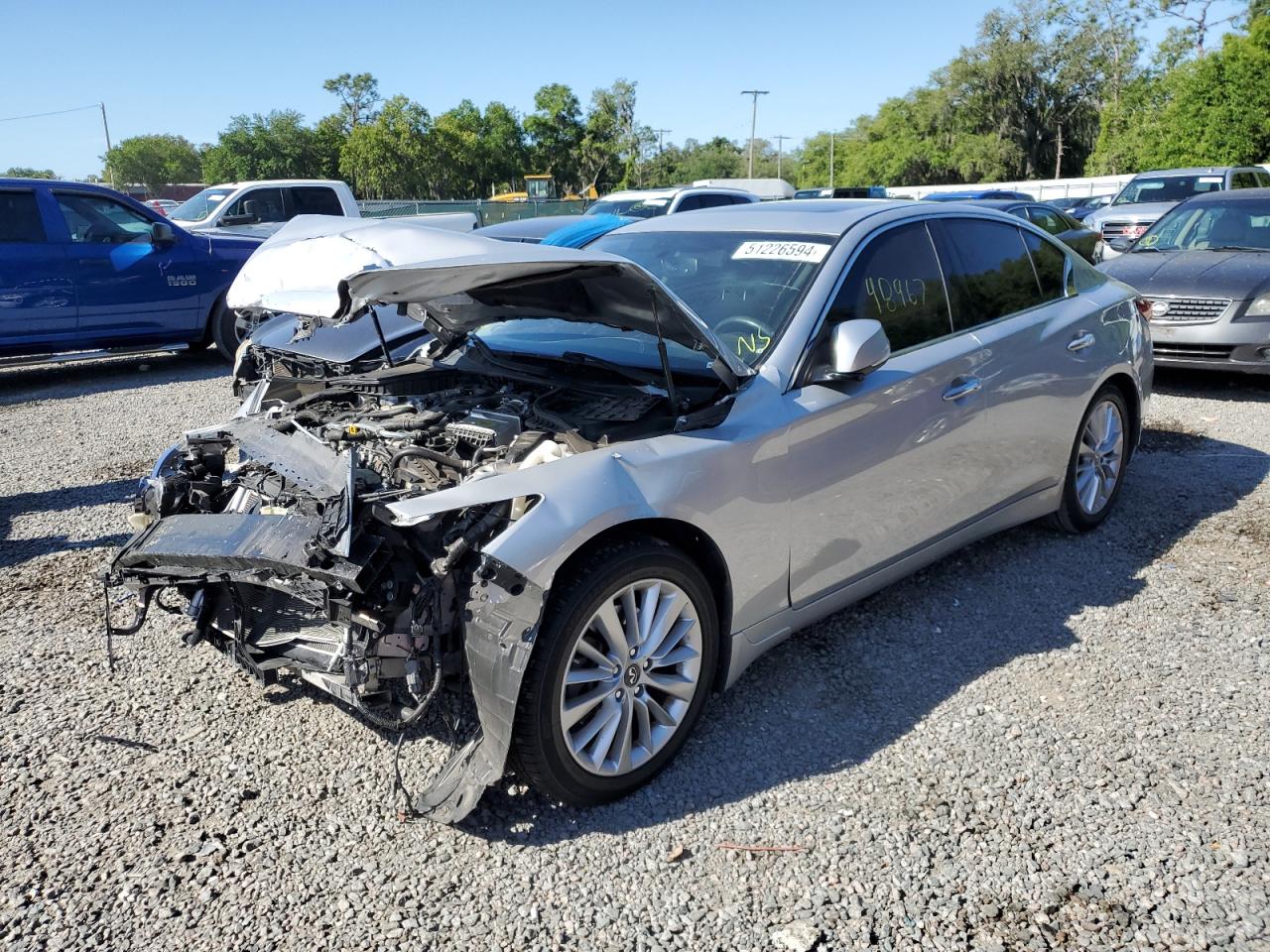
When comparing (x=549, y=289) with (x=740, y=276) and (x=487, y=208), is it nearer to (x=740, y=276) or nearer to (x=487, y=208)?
(x=740, y=276)

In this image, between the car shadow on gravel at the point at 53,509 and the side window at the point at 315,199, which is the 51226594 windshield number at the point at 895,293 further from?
the side window at the point at 315,199

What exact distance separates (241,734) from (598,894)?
4.92 feet

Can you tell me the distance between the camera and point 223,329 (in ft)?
34.7

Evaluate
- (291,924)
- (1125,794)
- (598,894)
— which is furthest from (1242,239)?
(291,924)

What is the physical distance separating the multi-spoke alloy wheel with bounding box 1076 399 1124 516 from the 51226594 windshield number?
1465 millimetres

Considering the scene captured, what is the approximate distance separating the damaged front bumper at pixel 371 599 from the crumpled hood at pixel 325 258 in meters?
0.56

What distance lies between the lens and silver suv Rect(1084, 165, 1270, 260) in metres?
16.3

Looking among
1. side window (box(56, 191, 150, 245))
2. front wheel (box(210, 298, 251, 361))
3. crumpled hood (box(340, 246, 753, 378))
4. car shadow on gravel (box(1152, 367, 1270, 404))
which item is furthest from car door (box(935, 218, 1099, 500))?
side window (box(56, 191, 150, 245))

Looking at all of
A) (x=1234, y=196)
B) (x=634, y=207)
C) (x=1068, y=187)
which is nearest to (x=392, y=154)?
(x=1068, y=187)

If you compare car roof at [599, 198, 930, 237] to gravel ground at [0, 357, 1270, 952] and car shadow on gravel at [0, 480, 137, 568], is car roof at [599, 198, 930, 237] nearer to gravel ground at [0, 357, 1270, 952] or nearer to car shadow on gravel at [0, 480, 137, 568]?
gravel ground at [0, 357, 1270, 952]

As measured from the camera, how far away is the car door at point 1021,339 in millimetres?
4164

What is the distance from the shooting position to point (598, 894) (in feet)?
8.45

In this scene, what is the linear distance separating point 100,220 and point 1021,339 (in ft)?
30.4

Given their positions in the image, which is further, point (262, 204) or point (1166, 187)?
point (1166, 187)
